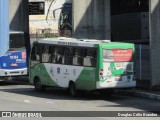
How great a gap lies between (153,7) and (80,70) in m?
5.19

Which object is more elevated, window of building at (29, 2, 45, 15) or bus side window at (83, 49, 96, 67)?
window of building at (29, 2, 45, 15)

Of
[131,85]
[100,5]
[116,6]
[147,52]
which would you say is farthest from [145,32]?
[131,85]

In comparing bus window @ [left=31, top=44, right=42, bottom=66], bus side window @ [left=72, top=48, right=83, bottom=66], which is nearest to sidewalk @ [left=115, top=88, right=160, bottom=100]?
bus side window @ [left=72, top=48, right=83, bottom=66]

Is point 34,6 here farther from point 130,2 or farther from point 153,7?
point 153,7

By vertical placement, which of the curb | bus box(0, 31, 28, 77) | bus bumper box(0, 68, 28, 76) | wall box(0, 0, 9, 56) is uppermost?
wall box(0, 0, 9, 56)

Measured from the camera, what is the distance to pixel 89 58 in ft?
60.2

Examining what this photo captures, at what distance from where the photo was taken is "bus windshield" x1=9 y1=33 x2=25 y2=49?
24891 millimetres

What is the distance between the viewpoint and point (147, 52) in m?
22.5

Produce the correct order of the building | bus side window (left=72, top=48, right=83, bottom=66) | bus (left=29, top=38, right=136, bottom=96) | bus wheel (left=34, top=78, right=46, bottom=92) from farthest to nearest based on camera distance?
the building → bus wheel (left=34, top=78, right=46, bottom=92) → bus side window (left=72, top=48, right=83, bottom=66) → bus (left=29, top=38, right=136, bottom=96)

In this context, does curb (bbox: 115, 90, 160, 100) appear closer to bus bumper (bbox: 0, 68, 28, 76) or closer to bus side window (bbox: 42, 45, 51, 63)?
bus side window (bbox: 42, 45, 51, 63)

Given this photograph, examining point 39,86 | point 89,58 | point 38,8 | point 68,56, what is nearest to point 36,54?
point 39,86

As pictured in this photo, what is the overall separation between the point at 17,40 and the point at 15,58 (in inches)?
42.9

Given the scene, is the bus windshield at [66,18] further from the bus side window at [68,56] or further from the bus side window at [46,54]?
the bus side window at [68,56]

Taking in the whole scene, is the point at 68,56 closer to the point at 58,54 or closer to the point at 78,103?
the point at 58,54
